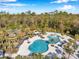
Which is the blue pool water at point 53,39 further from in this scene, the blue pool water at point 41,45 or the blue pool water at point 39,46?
the blue pool water at point 39,46

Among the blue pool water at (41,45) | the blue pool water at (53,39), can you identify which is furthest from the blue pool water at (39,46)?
the blue pool water at (53,39)

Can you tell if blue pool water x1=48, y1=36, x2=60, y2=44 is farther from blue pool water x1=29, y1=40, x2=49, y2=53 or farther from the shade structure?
blue pool water x1=29, y1=40, x2=49, y2=53

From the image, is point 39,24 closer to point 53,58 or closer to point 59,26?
point 59,26

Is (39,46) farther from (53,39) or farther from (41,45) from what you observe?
(53,39)

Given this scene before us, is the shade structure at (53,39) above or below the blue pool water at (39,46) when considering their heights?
above

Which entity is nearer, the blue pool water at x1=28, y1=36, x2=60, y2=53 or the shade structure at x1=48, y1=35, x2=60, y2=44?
the blue pool water at x1=28, y1=36, x2=60, y2=53

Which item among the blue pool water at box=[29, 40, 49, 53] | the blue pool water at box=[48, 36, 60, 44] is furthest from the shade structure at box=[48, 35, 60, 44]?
the blue pool water at box=[29, 40, 49, 53]

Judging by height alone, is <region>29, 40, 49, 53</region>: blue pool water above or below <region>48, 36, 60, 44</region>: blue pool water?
below

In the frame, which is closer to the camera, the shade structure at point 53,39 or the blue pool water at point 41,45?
the blue pool water at point 41,45

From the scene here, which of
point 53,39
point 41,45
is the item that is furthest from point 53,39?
point 41,45
